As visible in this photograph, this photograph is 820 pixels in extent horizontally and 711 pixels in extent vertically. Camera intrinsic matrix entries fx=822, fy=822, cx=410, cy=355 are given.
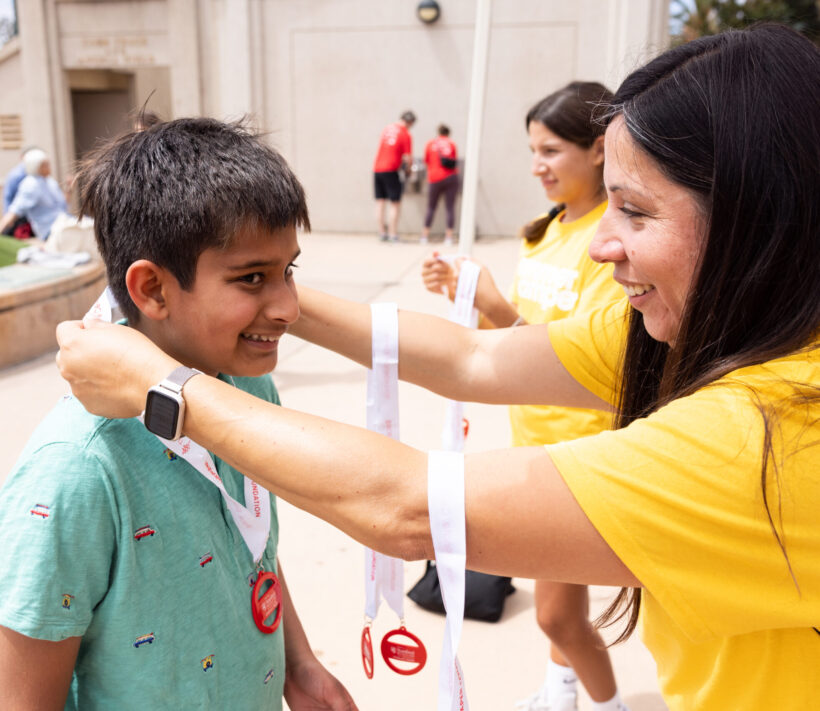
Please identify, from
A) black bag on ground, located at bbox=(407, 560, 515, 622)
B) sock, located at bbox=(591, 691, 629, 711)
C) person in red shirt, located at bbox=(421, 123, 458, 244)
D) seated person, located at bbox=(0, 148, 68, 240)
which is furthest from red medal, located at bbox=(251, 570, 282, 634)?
person in red shirt, located at bbox=(421, 123, 458, 244)

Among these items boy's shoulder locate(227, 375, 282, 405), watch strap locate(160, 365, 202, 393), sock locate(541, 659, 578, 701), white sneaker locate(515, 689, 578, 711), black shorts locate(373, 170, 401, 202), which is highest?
watch strap locate(160, 365, 202, 393)

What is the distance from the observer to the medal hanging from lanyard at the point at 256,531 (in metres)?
1.46

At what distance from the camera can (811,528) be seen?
1062mm

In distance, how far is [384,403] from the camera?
6.68 feet

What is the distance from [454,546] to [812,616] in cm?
49

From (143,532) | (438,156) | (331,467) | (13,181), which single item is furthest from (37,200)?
(331,467)

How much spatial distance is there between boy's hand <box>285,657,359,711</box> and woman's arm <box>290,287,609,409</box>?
0.71 m

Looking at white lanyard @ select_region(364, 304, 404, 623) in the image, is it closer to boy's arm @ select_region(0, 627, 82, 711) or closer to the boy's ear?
the boy's ear

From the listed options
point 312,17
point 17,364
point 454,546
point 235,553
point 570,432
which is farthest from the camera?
point 312,17

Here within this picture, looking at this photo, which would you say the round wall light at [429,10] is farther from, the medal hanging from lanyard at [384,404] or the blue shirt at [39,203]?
the medal hanging from lanyard at [384,404]

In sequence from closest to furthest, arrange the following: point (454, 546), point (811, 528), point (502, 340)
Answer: point (811, 528)
point (454, 546)
point (502, 340)

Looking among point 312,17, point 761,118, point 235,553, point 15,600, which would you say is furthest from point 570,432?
point 312,17

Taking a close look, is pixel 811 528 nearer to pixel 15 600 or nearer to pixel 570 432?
pixel 15 600

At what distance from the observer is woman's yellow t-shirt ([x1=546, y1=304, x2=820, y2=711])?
42.0 inches
